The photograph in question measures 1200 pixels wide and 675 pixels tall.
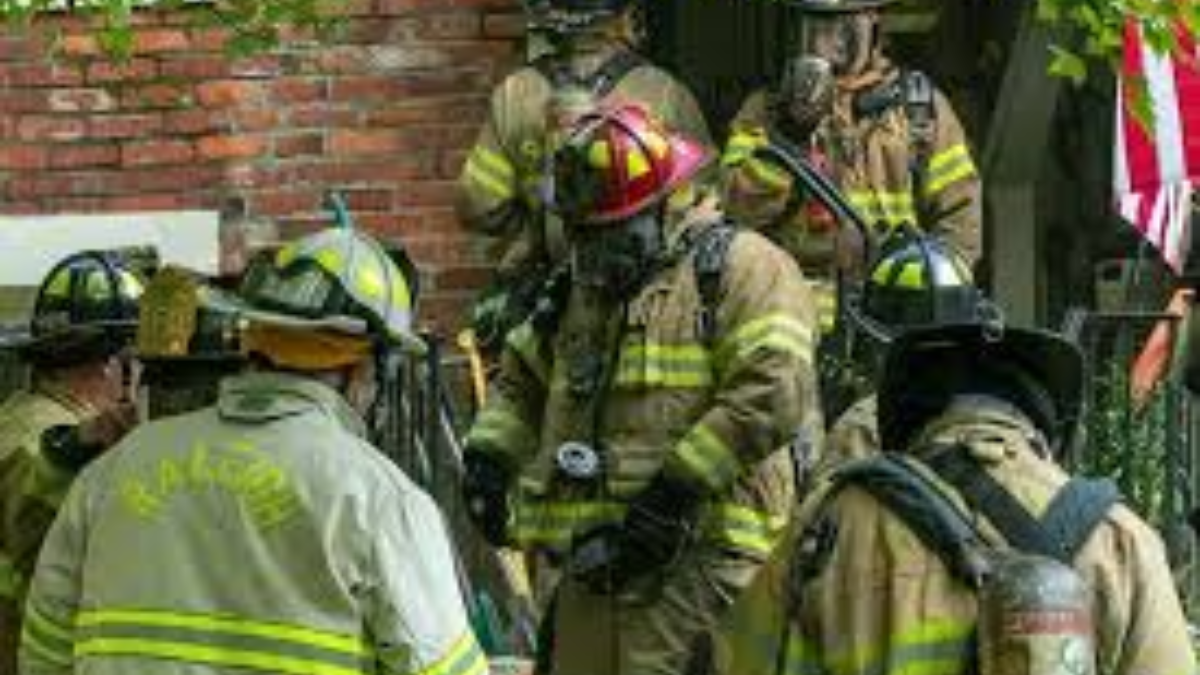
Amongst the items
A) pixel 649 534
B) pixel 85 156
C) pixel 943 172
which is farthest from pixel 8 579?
pixel 85 156

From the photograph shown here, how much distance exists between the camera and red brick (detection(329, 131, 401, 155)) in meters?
12.1

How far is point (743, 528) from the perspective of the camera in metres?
8.25

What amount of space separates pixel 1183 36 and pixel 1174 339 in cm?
307

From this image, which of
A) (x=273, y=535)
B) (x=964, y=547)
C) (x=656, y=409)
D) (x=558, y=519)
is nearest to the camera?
(x=964, y=547)

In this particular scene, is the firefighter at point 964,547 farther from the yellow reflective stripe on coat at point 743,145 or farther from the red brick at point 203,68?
the red brick at point 203,68

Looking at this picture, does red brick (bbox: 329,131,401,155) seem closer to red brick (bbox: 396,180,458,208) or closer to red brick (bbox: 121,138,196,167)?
red brick (bbox: 396,180,458,208)

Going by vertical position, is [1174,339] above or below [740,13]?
below

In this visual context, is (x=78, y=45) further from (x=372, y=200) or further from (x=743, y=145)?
(x=743, y=145)

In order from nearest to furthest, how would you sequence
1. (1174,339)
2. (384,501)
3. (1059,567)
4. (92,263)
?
1. (1059,567)
2. (384,501)
3. (92,263)
4. (1174,339)

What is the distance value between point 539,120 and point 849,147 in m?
1.10

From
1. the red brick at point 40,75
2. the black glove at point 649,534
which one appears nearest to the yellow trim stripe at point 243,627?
the black glove at point 649,534

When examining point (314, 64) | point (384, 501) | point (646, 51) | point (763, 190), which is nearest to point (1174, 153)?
point (763, 190)

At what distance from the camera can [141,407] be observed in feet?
26.3

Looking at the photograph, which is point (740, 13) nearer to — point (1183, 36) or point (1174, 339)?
point (1174, 339)
